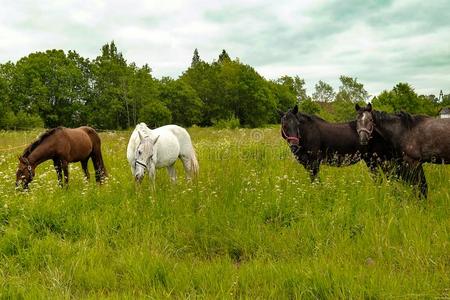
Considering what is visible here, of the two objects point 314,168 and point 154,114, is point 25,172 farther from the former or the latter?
point 154,114

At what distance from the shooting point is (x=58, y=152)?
7582 millimetres

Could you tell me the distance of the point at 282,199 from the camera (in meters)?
5.36

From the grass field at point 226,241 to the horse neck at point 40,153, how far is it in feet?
2.73

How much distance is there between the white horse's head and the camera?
20.2ft

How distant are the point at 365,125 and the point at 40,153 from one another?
21.9 feet

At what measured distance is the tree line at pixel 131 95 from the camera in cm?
5256

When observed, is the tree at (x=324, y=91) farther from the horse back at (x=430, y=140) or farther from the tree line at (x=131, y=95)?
the horse back at (x=430, y=140)

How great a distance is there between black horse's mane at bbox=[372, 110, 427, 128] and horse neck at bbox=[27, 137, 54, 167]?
269 inches

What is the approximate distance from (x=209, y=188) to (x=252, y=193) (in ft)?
2.47

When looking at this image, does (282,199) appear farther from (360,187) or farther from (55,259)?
(55,259)

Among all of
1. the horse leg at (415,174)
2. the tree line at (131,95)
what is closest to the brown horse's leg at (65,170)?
the horse leg at (415,174)

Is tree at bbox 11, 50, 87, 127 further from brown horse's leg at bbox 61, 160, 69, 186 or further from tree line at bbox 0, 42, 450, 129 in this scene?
brown horse's leg at bbox 61, 160, 69, 186

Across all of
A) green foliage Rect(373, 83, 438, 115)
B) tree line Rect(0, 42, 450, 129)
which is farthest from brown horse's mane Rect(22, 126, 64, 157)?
green foliage Rect(373, 83, 438, 115)

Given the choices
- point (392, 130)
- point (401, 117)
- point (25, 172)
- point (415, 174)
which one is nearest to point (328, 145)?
point (392, 130)
